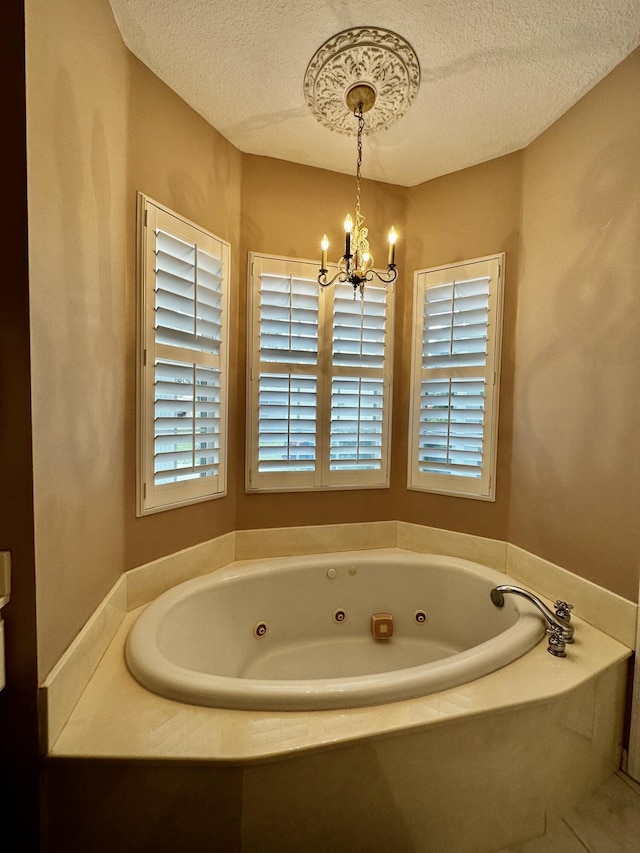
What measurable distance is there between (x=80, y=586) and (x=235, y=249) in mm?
1719

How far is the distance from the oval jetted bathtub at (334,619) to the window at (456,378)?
0.49 m

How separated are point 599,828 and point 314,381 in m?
2.07

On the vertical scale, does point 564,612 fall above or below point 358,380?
below

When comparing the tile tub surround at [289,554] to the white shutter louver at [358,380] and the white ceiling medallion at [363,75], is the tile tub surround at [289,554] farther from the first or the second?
the white ceiling medallion at [363,75]

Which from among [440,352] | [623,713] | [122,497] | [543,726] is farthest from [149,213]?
[623,713]

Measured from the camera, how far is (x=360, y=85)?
159 cm

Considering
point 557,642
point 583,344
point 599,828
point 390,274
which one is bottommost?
point 599,828

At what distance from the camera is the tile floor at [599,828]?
3.98 ft

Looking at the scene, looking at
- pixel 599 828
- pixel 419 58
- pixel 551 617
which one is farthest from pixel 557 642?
pixel 419 58

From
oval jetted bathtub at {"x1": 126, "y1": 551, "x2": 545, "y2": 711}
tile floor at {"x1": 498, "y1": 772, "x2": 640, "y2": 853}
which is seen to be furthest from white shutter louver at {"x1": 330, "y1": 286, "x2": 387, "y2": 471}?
tile floor at {"x1": 498, "y1": 772, "x2": 640, "y2": 853}

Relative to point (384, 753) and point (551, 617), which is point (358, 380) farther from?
point (384, 753)

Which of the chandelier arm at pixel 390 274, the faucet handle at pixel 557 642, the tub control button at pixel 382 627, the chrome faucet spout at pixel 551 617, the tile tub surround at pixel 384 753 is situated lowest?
the tub control button at pixel 382 627

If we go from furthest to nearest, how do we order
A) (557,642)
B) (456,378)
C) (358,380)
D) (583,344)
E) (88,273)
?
(358,380), (456,378), (583,344), (557,642), (88,273)

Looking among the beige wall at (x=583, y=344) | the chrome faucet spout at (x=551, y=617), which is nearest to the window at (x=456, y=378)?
the beige wall at (x=583, y=344)
